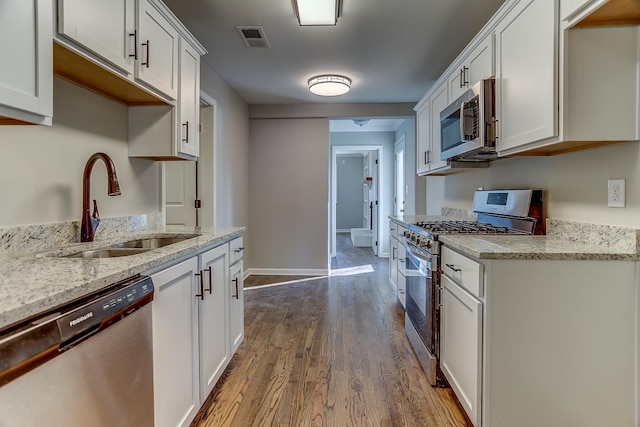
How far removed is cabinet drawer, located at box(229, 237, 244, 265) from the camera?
2.07 m

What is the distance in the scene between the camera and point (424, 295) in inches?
83.1

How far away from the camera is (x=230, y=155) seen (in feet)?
13.2

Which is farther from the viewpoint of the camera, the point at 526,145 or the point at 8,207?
the point at 526,145

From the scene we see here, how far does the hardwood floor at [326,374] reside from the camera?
1690mm

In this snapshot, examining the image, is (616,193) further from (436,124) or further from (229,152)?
(229,152)

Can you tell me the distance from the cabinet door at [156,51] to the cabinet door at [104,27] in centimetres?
7

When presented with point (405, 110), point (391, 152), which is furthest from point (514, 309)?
point (391, 152)

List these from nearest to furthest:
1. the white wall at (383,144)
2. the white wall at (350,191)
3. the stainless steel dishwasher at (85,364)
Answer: the stainless steel dishwasher at (85,364) → the white wall at (383,144) → the white wall at (350,191)

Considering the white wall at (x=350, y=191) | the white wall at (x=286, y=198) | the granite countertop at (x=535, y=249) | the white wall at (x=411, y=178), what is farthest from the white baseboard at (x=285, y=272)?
the white wall at (x=350, y=191)

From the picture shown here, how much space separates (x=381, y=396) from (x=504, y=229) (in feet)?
4.11

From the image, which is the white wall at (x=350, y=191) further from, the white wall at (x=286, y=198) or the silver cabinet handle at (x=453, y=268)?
the silver cabinet handle at (x=453, y=268)

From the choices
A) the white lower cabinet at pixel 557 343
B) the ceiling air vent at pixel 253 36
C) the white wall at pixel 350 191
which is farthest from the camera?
the white wall at pixel 350 191

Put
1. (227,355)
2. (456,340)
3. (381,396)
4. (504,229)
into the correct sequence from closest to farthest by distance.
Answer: (456,340) < (381,396) < (227,355) < (504,229)

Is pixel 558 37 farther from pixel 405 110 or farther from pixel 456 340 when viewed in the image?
pixel 405 110
